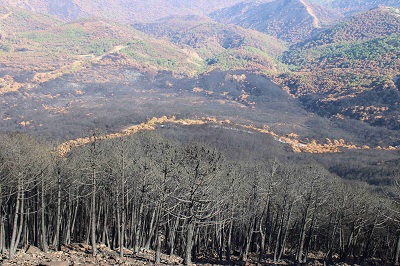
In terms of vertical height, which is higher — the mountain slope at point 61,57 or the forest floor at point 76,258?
the mountain slope at point 61,57

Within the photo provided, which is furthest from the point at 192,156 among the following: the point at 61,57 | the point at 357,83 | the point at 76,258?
the point at 61,57

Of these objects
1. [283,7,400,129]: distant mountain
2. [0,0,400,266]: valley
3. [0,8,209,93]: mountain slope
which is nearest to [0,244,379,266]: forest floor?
[0,0,400,266]: valley

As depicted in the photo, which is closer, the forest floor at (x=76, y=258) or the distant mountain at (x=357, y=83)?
the forest floor at (x=76, y=258)

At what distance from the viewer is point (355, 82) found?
417ft

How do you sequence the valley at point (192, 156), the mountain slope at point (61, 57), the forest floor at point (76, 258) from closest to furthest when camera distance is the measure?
the forest floor at point (76, 258) → the valley at point (192, 156) → the mountain slope at point (61, 57)

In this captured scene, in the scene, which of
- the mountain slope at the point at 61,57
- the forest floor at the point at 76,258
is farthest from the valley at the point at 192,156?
the mountain slope at the point at 61,57

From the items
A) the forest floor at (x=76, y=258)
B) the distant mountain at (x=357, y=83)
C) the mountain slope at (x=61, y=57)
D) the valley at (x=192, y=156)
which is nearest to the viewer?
the forest floor at (x=76, y=258)

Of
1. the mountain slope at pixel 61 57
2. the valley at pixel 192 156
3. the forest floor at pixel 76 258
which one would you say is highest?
the mountain slope at pixel 61 57

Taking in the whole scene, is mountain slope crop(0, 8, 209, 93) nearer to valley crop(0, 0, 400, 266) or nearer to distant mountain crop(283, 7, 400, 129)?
valley crop(0, 0, 400, 266)

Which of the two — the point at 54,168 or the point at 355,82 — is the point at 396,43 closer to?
the point at 355,82

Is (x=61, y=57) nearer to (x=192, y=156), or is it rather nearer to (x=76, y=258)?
(x=192, y=156)

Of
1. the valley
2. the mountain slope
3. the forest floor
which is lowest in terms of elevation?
the forest floor

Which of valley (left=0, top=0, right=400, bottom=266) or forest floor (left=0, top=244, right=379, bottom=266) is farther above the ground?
valley (left=0, top=0, right=400, bottom=266)

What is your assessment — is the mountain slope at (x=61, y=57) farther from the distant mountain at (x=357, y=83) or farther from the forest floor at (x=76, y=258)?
the forest floor at (x=76, y=258)
